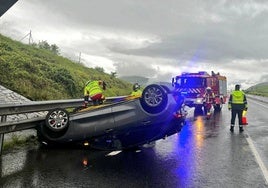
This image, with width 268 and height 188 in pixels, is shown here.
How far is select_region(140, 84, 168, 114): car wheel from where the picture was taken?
323 inches

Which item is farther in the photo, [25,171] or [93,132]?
[93,132]

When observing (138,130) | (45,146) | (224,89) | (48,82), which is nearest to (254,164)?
(138,130)

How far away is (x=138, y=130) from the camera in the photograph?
320 inches

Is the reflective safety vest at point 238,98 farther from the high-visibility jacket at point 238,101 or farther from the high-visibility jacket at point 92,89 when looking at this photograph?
the high-visibility jacket at point 92,89

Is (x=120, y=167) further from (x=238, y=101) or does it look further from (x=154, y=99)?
(x=238, y=101)

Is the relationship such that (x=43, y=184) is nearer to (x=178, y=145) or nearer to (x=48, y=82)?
(x=178, y=145)

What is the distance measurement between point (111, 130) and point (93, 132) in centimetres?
43

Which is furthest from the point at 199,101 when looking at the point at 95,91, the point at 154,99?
the point at 154,99

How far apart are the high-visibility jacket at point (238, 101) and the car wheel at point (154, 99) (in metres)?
6.65

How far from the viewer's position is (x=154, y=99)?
27.2 feet

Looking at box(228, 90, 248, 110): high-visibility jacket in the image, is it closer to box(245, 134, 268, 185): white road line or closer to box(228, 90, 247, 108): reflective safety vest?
box(228, 90, 247, 108): reflective safety vest

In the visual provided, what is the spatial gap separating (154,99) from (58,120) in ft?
7.72

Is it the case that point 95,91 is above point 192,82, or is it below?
below

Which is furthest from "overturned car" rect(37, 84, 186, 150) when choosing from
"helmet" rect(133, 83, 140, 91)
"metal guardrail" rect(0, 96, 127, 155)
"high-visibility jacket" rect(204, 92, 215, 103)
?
"high-visibility jacket" rect(204, 92, 215, 103)
